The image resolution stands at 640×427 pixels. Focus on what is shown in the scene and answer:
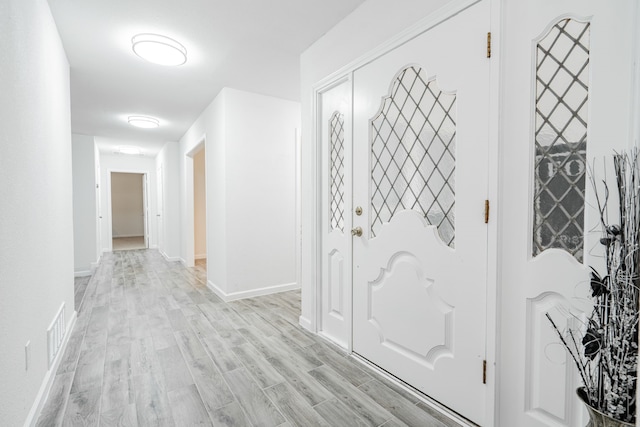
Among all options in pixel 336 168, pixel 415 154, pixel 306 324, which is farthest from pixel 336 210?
pixel 306 324

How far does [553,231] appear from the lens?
123 cm

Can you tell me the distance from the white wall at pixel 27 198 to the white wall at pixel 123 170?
6214 mm

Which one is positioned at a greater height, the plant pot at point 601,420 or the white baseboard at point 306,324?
the plant pot at point 601,420

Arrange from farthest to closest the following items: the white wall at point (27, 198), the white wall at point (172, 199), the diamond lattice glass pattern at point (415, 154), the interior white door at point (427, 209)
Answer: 1. the white wall at point (172, 199)
2. the diamond lattice glass pattern at point (415, 154)
3. the interior white door at point (427, 209)
4. the white wall at point (27, 198)

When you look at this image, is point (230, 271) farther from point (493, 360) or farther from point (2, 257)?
point (493, 360)

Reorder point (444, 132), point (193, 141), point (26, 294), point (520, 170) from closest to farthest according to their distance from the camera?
point (520, 170) → point (26, 294) → point (444, 132) → point (193, 141)

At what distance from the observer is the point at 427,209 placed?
1.71 metres

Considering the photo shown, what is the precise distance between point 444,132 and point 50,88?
2695 millimetres

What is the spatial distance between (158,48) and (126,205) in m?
9.97

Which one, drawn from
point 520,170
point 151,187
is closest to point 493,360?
point 520,170

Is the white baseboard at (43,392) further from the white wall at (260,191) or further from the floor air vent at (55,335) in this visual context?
the white wall at (260,191)

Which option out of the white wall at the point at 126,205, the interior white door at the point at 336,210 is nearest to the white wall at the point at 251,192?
the interior white door at the point at 336,210

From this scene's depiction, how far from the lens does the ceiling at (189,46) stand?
215 centimetres

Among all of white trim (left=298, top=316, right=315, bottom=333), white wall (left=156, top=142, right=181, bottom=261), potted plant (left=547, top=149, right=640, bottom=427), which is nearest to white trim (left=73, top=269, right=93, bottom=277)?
white wall (left=156, top=142, right=181, bottom=261)
